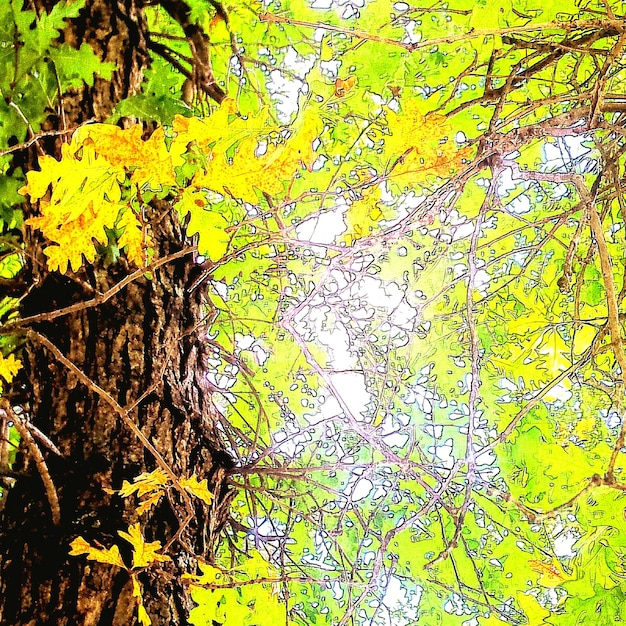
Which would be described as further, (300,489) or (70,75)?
(300,489)

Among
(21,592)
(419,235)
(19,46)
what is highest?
(419,235)

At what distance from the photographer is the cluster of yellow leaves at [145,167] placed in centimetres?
94

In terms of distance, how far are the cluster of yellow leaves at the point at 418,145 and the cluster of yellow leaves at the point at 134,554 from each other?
2.47ft

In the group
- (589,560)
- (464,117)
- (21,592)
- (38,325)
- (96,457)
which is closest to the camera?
(21,592)

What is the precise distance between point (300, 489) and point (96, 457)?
39.1 inches

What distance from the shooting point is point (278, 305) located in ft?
5.31

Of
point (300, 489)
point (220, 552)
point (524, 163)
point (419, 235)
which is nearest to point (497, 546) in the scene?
point (300, 489)

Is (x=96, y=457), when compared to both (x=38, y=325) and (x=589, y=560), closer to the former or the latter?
(x=38, y=325)

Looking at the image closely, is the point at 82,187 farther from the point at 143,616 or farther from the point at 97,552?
the point at 143,616

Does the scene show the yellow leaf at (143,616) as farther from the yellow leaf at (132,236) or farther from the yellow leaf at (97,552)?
the yellow leaf at (132,236)

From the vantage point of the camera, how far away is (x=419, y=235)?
218cm

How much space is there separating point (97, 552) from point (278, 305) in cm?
72

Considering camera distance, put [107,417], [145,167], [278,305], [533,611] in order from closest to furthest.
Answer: [145,167]
[107,417]
[533,611]
[278,305]

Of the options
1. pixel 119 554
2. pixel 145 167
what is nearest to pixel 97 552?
pixel 119 554
